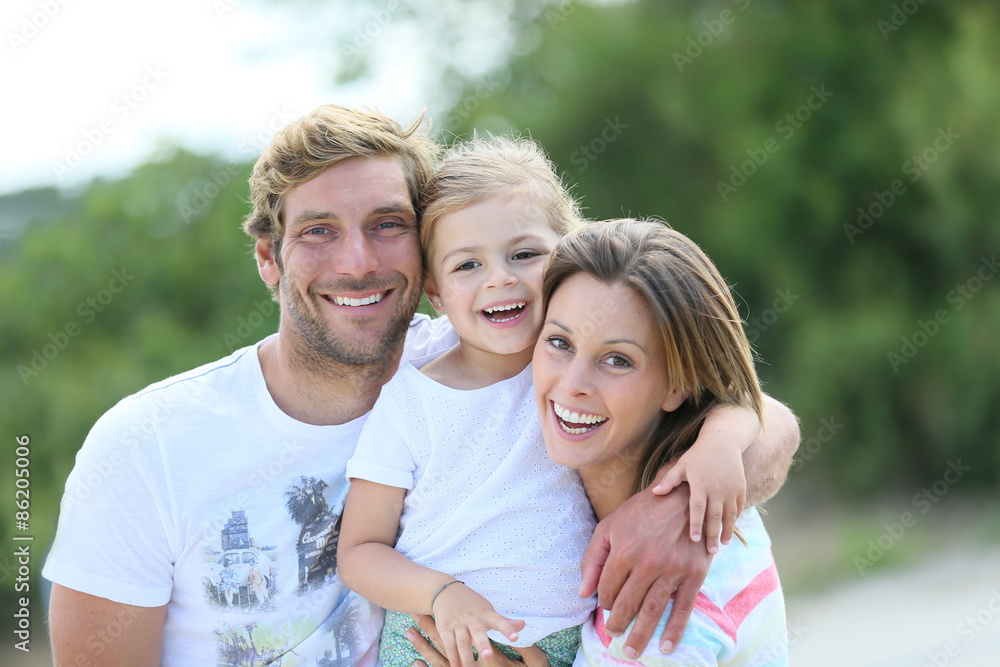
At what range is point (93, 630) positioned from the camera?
2232 millimetres

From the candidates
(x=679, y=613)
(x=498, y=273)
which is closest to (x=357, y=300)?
(x=498, y=273)

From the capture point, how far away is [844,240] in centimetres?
810

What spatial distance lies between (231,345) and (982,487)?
6.92 meters

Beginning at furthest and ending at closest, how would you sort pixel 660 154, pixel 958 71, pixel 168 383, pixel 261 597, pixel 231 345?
pixel 660 154 < pixel 958 71 < pixel 231 345 < pixel 168 383 < pixel 261 597

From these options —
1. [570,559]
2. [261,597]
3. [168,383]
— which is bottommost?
[261,597]

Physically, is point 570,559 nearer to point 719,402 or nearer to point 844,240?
point 719,402

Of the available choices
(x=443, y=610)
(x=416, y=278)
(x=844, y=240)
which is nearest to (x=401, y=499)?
(x=443, y=610)

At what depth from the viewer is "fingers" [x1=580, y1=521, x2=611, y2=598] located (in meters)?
2.00

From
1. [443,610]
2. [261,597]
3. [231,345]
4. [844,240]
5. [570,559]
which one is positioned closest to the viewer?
[443,610]

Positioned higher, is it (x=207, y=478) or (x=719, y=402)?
(x=719, y=402)

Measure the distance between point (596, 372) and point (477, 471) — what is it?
443 millimetres

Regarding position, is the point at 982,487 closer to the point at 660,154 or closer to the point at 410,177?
the point at 660,154

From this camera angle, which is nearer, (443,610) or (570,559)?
(443,610)

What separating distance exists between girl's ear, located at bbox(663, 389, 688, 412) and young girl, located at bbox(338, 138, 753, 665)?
20 cm
